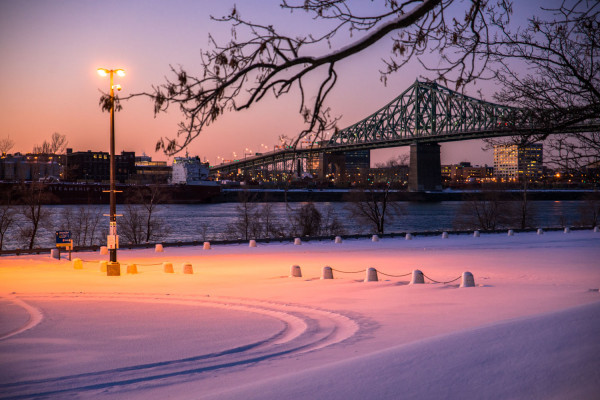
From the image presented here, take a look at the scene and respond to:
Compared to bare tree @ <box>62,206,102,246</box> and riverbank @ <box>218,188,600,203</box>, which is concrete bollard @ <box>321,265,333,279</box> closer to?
bare tree @ <box>62,206,102,246</box>

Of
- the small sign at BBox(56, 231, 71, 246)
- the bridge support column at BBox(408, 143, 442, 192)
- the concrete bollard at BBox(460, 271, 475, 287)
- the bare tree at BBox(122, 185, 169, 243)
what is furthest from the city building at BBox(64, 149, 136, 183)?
the concrete bollard at BBox(460, 271, 475, 287)

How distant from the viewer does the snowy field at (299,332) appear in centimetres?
489

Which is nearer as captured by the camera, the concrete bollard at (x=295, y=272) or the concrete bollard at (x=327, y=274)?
the concrete bollard at (x=327, y=274)

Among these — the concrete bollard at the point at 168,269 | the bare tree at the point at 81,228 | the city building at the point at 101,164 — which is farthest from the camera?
the city building at the point at 101,164

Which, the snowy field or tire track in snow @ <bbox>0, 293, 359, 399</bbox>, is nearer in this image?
the snowy field

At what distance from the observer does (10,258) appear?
24484mm

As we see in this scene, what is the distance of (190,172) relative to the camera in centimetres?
11300

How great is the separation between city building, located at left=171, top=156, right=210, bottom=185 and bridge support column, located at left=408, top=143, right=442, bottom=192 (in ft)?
139

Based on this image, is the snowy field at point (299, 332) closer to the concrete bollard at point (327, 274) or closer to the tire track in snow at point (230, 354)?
the tire track in snow at point (230, 354)

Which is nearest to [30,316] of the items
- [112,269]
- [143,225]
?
[112,269]

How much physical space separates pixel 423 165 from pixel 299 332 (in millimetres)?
77152

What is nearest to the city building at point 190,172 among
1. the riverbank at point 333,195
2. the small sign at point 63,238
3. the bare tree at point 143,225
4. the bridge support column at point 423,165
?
the riverbank at point 333,195

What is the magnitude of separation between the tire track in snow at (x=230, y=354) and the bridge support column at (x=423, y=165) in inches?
2828

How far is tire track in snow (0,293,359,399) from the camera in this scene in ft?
20.9
